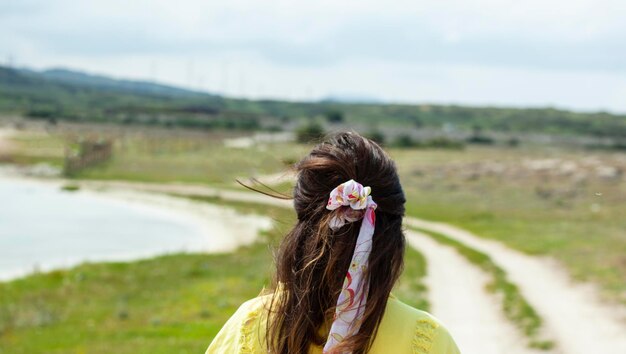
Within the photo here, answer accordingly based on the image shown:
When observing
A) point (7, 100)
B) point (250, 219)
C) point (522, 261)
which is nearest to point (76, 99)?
point (7, 100)

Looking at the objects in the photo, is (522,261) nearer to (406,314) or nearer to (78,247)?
(78,247)

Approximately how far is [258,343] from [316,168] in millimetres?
733

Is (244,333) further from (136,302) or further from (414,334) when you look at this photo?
(136,302)

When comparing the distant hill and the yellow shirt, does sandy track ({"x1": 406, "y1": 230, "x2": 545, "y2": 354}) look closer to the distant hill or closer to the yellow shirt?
the yellow shirt

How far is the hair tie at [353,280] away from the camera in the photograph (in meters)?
2.99

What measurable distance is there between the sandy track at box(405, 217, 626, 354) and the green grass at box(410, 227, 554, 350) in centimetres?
20

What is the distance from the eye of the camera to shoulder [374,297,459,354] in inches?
116

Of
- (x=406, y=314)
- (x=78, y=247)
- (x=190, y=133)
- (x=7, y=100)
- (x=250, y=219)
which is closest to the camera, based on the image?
(x=406, y=314)

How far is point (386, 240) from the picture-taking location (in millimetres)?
3072

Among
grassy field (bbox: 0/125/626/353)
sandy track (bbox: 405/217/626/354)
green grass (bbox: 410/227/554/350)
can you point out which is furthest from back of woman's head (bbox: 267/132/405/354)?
green grass (bbox: 410/227/554/350)

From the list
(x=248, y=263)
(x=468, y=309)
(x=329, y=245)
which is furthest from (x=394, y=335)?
(x=248, y=263)

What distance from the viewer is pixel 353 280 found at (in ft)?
9.89

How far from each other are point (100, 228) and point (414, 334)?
3687 centimetres

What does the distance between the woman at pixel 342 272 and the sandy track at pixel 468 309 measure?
992 cm
